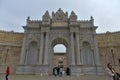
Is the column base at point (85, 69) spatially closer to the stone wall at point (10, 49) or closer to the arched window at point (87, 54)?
the arched window at point (87, 54)

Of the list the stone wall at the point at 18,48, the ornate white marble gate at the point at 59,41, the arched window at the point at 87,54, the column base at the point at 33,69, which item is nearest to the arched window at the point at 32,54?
the ornate white marble gate at the point at 59,41

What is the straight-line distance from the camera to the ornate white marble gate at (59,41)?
29.8 metres

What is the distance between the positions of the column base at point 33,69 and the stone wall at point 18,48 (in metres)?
6.88

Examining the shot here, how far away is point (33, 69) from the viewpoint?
1183 inches

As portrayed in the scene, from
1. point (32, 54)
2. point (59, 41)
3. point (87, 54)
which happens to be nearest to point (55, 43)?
point (59, 41)

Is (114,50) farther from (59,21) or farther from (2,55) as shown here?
(2,55)

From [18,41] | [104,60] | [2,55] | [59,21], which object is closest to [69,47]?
[59,21]

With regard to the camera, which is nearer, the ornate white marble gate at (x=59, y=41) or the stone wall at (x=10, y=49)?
the ornate white marble gate at (x=59, y=41)

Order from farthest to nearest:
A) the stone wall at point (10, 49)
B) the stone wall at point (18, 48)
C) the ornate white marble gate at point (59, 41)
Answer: the stone wall at point (18, 48), the stone wall at point (10, 49), the ornate white marble gate at point (59, 41)

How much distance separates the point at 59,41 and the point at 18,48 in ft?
38.4

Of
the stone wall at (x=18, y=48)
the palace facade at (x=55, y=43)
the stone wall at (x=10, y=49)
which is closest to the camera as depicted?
the palace facade at (x=55, y=43)

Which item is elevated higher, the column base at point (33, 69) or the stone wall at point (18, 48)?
the stone wall at point (18, 48)

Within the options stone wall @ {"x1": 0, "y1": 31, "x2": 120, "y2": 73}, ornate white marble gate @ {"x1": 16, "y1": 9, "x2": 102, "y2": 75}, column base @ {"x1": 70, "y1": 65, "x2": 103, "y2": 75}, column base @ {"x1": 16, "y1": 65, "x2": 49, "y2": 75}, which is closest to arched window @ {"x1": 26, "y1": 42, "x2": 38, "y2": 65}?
ornate white marble gate @ {"x1": 16, "y1": 9, "x2": 102, "y2": 75}

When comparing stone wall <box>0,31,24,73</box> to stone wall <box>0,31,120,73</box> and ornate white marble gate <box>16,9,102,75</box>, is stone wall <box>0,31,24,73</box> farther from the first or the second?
ornate white marble gate <box>16,9,102,75</box>
